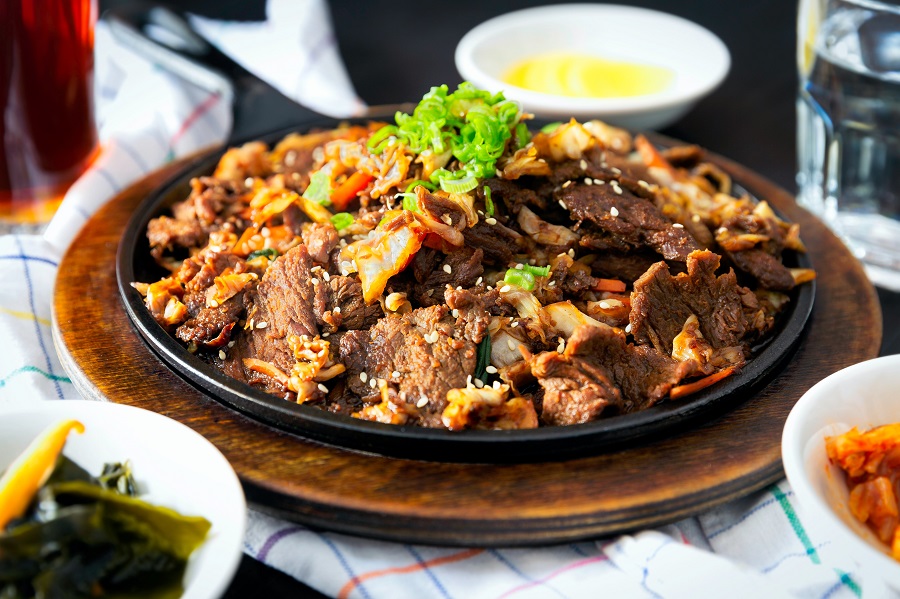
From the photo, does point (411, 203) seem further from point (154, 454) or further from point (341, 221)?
point (154, 454)

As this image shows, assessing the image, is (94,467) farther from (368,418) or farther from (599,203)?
(599,203)

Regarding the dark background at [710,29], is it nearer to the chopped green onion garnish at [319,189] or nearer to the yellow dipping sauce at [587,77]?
the yellow dipping sauce at [587,77]

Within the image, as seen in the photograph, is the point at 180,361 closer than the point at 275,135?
Yes

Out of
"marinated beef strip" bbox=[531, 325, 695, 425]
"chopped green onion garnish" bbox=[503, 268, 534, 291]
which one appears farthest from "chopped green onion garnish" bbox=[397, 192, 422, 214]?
"marinated beef strip" bbox=[531, 325, 695, 425]

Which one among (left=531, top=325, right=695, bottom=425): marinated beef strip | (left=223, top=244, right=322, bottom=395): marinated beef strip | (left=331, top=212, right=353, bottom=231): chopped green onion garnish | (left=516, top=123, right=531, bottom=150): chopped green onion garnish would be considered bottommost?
(left=531, top=325, right=695, bottom=425): marinated beef strip

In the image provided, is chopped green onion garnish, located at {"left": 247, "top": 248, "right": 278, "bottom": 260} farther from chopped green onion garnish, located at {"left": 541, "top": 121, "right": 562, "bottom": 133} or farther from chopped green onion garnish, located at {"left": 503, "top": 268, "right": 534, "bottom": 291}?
chopped green onion garnish, located at {"left": 541, "top": 121, "right": 562, "bottom": 133}

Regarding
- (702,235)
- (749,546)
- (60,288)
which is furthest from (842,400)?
(60,288)
